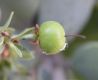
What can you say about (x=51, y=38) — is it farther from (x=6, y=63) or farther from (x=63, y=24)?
(x=63, y=24)

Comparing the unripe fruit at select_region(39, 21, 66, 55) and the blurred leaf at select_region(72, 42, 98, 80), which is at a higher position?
the unripe fruit at select_region(39, 21, 66, 55)

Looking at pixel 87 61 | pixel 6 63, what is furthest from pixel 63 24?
pixel 6 63

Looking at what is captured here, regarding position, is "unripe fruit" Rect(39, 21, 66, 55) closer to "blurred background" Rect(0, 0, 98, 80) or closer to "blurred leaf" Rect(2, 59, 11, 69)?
"blurred leaf" Rect(2, 59, 11, 69)

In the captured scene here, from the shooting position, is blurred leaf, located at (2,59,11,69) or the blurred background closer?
blurred leaf, located at (2,59,11,69)

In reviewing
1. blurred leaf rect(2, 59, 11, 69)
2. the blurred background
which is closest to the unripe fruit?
blurred leaf rect(2, 59, 11, 69)

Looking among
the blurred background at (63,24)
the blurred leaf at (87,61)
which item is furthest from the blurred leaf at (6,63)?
the blurred leaf at (87,61)

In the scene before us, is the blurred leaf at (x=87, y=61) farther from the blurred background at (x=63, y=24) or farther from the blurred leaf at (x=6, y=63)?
the blurred leaf at (x=6, y=63)

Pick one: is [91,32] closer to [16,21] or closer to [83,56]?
[83,56]

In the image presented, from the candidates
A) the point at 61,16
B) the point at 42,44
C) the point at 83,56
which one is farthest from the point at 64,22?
the point at 42,44
